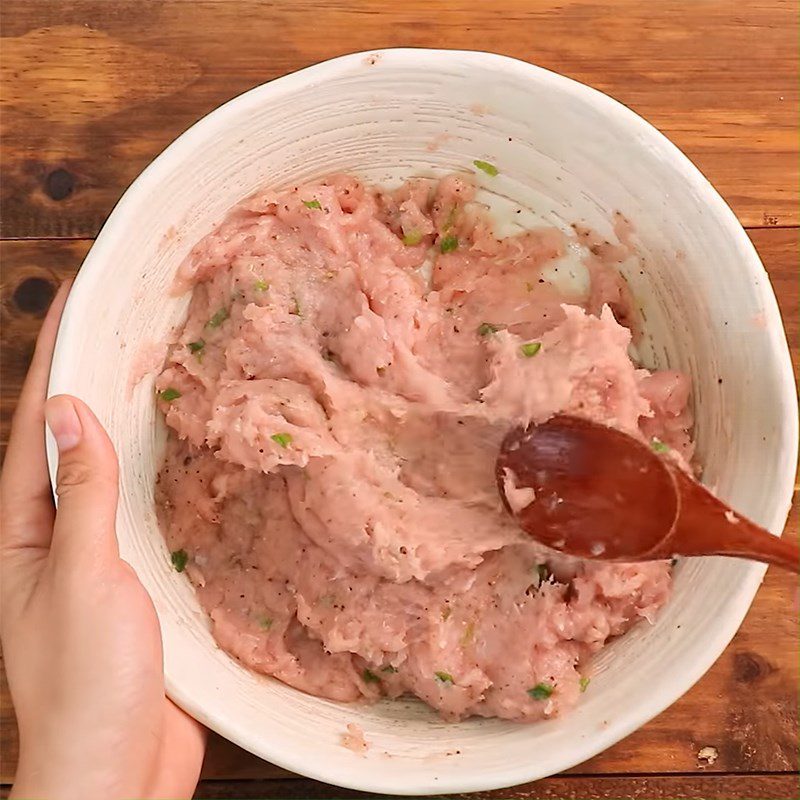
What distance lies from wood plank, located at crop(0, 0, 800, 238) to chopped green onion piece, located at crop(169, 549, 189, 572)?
1.91 feet

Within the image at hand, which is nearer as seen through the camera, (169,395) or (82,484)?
(82,484)

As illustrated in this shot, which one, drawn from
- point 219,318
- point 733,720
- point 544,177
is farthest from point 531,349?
point 733,720

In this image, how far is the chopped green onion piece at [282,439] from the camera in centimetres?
131

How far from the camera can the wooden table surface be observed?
1.61 m

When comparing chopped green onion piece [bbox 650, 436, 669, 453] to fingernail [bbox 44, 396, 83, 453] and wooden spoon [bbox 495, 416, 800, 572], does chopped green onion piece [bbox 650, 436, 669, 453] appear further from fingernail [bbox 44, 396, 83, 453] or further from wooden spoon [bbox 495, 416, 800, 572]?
fingernail [bbox 44, 396, 83, 453]

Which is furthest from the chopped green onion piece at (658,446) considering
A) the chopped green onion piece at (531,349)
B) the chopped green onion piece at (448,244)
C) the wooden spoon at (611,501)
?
the chopped green onion piece at (448,244)

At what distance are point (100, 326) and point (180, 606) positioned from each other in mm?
442

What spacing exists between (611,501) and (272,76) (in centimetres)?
93

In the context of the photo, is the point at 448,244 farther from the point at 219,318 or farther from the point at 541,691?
the point at 541,691

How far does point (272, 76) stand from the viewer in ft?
5.31

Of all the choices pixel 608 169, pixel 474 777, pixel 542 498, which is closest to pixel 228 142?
pixel 608 169

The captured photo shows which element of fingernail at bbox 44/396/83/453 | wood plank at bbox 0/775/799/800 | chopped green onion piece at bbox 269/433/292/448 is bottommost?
wood plank at bbox 0/775/799/800

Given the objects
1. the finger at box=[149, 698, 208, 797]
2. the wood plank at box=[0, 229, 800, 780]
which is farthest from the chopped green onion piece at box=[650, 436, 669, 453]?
the finger at box=[149, 698, 208, 797]

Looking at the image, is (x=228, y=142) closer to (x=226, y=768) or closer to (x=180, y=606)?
(x=180, y=606)
